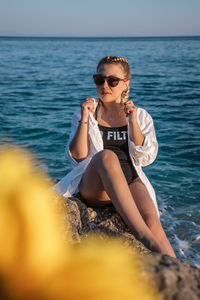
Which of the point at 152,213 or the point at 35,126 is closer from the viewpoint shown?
the point at 152,213

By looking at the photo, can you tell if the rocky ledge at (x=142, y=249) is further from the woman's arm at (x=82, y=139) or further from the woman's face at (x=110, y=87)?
the woman's face at (x=110, y=87)

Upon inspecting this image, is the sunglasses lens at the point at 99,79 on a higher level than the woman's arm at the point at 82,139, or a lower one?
higher

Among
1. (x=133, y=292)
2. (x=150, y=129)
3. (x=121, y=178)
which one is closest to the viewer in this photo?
(x=133, y=292)

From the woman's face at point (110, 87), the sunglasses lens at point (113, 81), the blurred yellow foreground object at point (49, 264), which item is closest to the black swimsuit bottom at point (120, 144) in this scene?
the woman's face at point (110, 87)

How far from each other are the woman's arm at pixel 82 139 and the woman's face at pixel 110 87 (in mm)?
159

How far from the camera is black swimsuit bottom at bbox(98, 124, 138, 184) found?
345 centimetres

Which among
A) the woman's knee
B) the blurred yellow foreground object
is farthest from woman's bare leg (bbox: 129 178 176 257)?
the blurred yellow foreground object

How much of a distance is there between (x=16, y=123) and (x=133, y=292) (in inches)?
366

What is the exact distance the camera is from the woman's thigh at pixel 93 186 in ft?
9.72

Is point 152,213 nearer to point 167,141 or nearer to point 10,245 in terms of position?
point 10,245

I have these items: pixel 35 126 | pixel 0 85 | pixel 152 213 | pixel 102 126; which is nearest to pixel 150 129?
pixel 102 126

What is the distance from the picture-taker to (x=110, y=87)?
348 cm

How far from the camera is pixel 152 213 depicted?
304cm

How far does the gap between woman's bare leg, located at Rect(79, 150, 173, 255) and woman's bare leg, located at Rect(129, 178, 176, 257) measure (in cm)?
16
